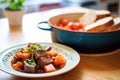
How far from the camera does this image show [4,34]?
1.22 m

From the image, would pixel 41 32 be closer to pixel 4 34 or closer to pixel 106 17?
pixel 4 34

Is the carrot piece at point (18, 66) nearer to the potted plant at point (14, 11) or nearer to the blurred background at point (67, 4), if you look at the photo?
the potted plant at point (14, 11)

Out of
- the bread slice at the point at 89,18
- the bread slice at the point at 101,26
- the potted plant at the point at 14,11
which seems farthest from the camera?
the potted plant at the point at 14,11

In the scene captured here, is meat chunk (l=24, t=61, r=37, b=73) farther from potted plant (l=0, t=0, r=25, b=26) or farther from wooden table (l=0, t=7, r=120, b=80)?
potted plant (l=0, t=0, r=25, b=26)

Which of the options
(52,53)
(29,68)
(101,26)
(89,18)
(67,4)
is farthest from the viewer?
(67,4)

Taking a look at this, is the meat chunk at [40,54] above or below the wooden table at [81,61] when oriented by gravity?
above

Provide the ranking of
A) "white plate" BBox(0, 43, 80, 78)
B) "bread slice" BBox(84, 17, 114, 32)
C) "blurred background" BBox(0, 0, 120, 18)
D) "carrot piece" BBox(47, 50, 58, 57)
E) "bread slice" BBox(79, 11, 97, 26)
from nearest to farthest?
1. "white plate" BBox(0, 43, 80, 78)
2. "carrot piece" BBox(47, 50, 58, 57)
3. "bread slice" BBox(84, 17, 114, 32)
4. "bread slice" BBox(79, 11, 97, 26)
5. "blurred background" BBox(0, 0, 120, 18)

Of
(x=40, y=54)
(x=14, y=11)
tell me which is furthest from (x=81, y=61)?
(x=14, y=11)

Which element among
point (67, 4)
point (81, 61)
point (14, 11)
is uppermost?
point (14, 11)

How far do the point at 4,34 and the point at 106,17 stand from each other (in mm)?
515

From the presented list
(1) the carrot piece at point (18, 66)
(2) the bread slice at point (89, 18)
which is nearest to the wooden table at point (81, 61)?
(1) the carrot piece at point (18, 66)

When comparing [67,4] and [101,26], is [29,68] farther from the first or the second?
[67,4]

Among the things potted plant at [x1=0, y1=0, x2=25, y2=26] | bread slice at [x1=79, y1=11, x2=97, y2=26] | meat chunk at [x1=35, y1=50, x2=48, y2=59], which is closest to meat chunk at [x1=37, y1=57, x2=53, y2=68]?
meat chunk at [x1=35, y1=50, x2=48, y2=59]

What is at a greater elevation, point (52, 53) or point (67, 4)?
point (52, 53)
